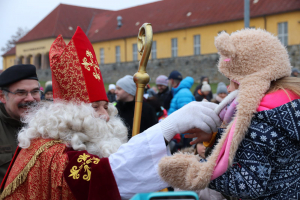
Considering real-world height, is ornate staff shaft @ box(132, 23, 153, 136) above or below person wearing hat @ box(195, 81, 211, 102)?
above

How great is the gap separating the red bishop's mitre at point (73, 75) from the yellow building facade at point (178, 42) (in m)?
23.5

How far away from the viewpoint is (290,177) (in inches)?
62.5

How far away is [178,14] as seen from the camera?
34125 millimetres

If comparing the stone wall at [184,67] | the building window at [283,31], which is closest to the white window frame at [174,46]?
the stone wall at [184,67]

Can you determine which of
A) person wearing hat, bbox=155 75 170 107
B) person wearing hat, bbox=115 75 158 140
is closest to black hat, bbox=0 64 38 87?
person wearing hat, bbox=115 75 158 140

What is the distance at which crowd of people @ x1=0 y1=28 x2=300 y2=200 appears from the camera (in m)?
1.53

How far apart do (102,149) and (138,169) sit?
15.6 inches

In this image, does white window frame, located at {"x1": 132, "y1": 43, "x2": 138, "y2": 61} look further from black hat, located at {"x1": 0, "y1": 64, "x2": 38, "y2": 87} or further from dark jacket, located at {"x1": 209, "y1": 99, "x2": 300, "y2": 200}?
dark jacket, located at {"x1": 209, "y1": 99, "x2": 300, "y2": 200}

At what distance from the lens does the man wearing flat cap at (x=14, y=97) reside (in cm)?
282

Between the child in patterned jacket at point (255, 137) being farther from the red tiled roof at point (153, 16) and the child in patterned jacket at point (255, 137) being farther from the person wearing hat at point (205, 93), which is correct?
the red tiled roof at point (153, 16)

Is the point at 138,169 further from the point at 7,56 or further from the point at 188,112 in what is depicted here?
the point at 7,56

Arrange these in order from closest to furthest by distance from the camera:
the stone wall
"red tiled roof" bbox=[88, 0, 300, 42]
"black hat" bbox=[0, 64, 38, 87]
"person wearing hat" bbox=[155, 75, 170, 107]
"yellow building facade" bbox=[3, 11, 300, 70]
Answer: "black hat" bbox=[0, 64, 38, 87]
"person wearing hat" bbox=[155, 75, 170, 107]
the stone wall
"yellow building facade" bbox=[3, 11, 300, 70]
"red tiled roof" bbox=[88, 0, 300, 42]

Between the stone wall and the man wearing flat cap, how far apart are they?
23.0m

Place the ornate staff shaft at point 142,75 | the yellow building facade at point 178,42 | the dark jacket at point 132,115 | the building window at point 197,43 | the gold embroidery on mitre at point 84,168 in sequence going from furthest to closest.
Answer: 1. the building window at point 197,43
2. the yellow building facade at point 178,42
3. the dark jacket at point 132,115
4. the ornate staff shaft at point 142,75
5. the gold embroidery on mitre at point 84,168
